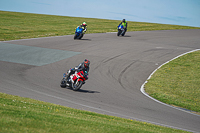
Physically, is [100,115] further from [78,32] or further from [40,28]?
[40,28]

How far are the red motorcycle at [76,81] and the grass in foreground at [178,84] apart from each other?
4216mm

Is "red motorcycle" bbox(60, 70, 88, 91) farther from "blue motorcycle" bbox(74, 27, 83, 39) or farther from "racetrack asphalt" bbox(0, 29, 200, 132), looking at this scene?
"blue motorcycle" bbox(74, 27, 83, 39)

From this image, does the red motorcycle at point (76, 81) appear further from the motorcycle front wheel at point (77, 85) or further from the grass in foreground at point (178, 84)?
the grass in foreground at point (178, 84)

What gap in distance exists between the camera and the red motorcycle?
1334 centimetres

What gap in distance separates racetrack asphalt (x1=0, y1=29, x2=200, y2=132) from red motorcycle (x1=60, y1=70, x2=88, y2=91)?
0.26 m

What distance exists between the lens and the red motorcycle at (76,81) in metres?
13.3

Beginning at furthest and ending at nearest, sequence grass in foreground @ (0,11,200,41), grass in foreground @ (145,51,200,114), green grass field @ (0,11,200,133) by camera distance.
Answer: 1. grass in foreground @ (0,11,200,41)
2. grass in foreground @ (145,51,200,114)
3. green grass field @ (0,11,200,133)

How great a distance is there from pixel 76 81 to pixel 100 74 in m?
4.31

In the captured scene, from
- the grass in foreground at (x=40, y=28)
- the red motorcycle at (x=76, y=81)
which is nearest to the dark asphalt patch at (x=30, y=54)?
the grass in foreground at (x=40, y=28)

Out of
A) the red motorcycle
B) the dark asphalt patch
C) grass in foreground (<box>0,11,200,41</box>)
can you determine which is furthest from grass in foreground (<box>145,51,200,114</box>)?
grass in foreground (<box>0,11,200,41</box>)

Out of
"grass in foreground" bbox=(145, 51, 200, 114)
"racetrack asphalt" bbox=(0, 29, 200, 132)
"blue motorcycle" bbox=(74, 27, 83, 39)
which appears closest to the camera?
"racetrack asphalt" bbox=(0, 29, 200, 132)

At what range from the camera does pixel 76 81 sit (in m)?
13.6

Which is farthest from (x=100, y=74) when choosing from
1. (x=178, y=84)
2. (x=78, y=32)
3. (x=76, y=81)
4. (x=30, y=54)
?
(x=78, y=32)

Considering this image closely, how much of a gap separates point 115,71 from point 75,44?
9.36 metres
